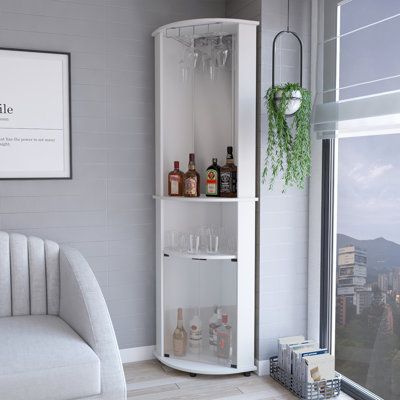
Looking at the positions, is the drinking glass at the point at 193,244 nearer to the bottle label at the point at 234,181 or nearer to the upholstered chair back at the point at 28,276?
the bottle label at the point at 234,181

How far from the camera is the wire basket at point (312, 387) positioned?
9.43 feet

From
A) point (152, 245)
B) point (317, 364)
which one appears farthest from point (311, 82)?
point (317, 364)

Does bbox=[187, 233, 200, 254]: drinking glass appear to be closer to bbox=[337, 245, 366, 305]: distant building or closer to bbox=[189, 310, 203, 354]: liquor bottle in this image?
bbox=[189, 310, 203, 354]: liquor bottle

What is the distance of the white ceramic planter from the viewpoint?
2877 mm

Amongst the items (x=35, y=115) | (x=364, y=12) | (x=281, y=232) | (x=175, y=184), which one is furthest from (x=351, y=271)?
(x=35, y=115)

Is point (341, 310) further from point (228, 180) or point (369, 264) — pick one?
point (228, 180)

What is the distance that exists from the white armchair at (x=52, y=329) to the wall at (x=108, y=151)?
0.82 feet

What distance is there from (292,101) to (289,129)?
0.18m

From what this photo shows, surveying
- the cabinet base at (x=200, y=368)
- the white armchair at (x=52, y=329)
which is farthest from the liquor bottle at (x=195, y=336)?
the white armchair at (x=52, y=329)

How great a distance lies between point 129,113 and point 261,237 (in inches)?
41.6

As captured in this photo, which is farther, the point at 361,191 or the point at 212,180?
the point at 212,180

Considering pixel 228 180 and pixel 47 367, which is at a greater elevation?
pixel 228 180

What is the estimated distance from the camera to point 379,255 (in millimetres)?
2793

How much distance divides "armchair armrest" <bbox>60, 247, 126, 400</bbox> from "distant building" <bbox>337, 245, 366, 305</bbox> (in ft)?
4.36
